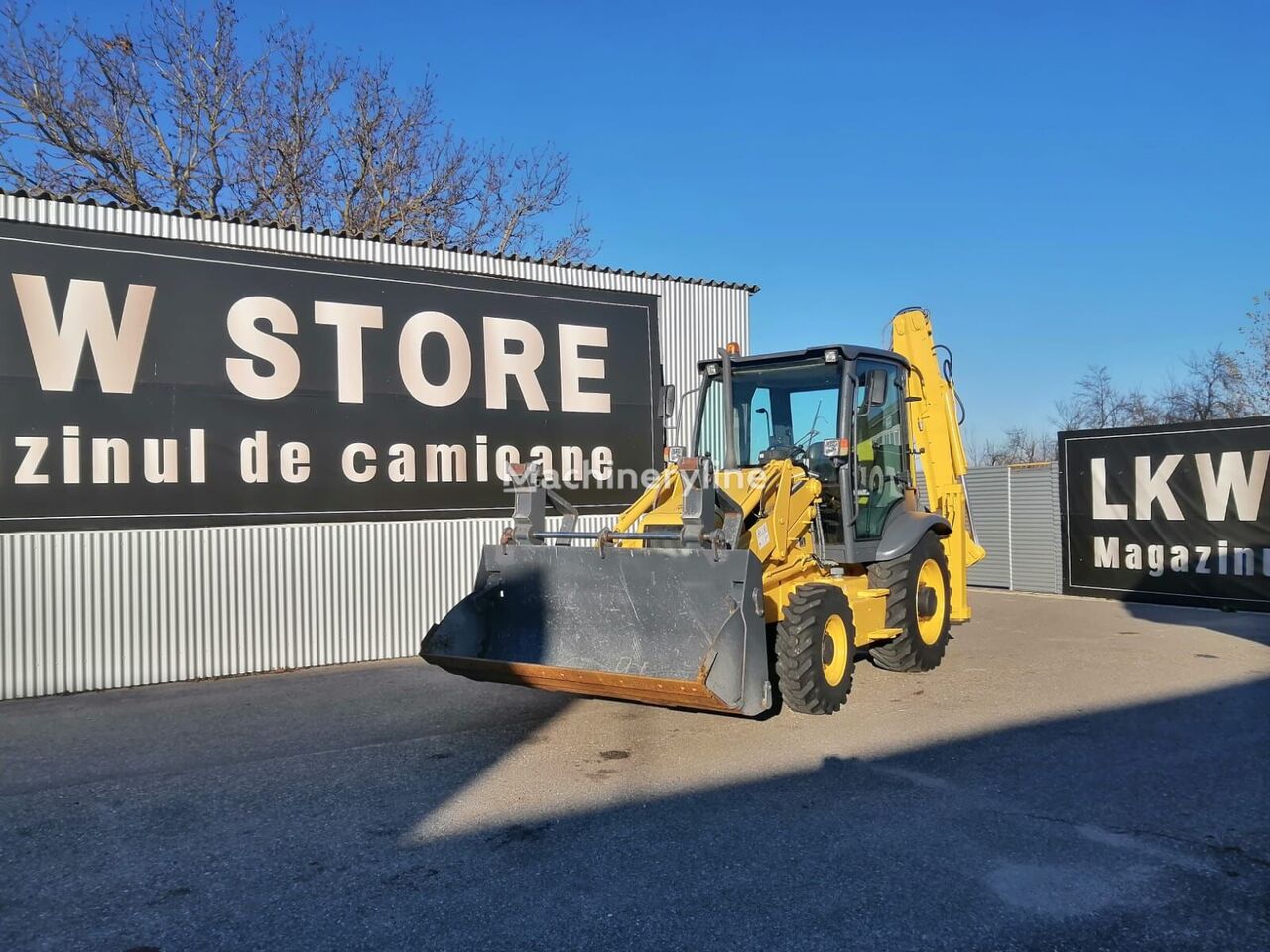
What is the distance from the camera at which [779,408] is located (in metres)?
9.02

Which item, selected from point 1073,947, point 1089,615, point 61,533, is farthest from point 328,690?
point 1089,615

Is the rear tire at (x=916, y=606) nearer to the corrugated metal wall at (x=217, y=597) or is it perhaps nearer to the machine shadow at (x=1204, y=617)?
the machine shadow at (x=1204, y=617)

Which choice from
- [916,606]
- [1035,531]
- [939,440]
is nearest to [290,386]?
[916,606]

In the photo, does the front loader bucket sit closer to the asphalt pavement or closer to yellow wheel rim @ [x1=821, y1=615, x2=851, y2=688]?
the asphalt pavement

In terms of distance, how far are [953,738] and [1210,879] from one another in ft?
8.52

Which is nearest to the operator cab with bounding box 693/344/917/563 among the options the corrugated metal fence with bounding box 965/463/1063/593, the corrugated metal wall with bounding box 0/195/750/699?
the corrugated metal wall with bounding box 0/195/750/699

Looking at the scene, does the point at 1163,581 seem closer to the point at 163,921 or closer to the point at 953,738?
the point at 953,738

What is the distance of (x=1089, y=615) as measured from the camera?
547 inches

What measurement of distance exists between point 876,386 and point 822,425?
0.58 metres

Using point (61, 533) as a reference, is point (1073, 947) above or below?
below

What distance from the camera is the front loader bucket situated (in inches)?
257

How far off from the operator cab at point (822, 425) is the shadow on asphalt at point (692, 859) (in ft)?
7.98

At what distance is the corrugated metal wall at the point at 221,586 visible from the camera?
9469mm

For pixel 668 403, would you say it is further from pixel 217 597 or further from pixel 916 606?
pixel 217 597
